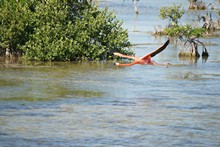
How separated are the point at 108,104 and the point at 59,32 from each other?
1140 cm

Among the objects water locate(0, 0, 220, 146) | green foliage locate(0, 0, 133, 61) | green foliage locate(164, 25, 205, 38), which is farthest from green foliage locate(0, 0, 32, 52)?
green foliage locate(164, 25, 205, 38)

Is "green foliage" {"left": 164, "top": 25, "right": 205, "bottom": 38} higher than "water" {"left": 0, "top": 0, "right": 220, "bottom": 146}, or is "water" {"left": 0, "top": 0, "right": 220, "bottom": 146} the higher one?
"green foliage" {"left": 164, "top": 25, "right": 205, "bottom": 38}

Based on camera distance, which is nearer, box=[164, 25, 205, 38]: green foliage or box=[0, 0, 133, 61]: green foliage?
box=[0, 0, 133, 61]: green foliage

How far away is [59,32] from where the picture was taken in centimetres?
3500

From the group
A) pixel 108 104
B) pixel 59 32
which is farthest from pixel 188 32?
pixel 108 104

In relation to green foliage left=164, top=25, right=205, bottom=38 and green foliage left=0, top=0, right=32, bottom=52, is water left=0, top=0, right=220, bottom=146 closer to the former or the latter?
green foliage left=0, top=0, right=32, bottom=52

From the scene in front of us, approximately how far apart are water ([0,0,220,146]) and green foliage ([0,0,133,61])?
0.72 meters

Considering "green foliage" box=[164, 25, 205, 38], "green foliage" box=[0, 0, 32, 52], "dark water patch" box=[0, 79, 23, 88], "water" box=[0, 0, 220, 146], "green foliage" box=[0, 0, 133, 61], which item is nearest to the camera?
"water" box=[0, 0, 220, 146]

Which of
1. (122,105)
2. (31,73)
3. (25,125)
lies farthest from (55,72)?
(25,125)

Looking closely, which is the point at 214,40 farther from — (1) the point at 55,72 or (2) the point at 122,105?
(2) the point at 122,105

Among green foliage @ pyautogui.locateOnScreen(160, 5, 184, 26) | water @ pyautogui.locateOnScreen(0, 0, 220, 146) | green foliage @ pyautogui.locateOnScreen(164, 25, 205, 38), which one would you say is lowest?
water @ pyautogui.locateOnScreen(0, 0, 220, 146)

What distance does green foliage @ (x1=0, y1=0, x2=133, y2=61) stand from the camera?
3469cm

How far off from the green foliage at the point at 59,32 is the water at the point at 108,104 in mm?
715

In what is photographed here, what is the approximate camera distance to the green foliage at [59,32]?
114ft
